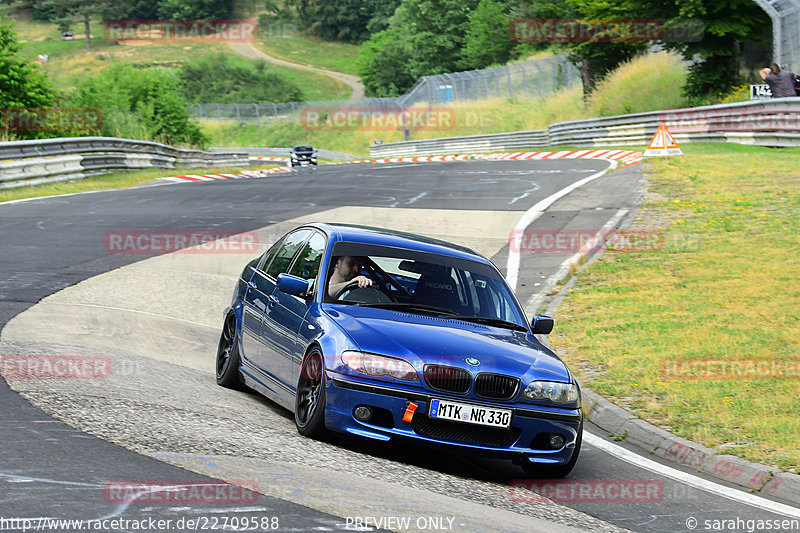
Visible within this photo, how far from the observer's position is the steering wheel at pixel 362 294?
25.2 ft

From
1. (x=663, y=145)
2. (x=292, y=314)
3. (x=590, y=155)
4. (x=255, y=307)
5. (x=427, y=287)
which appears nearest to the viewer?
(x=292, y=314)

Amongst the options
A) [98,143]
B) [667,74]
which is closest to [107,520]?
[98,143]

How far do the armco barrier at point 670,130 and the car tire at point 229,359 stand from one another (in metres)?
21.1

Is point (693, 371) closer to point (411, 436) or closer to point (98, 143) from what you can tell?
point (411, 436)

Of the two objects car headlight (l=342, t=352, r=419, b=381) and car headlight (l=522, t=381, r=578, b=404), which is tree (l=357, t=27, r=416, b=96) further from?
car headlight (l=342, t=352, r=419, b=381)

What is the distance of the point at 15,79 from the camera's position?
30.8 metres

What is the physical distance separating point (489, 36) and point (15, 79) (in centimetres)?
6815

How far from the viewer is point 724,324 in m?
11.3

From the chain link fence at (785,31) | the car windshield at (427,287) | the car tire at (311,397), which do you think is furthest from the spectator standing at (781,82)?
the car tire at (311,397)

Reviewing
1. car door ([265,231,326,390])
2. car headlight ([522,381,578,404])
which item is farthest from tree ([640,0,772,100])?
car headlight ([522,381,578,404])

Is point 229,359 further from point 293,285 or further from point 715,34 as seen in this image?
point 715,34

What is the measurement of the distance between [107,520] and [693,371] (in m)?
6.51

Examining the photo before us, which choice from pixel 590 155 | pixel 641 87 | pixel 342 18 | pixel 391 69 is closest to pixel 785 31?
pixel 590 155

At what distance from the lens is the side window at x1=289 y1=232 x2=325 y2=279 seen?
807 cm
